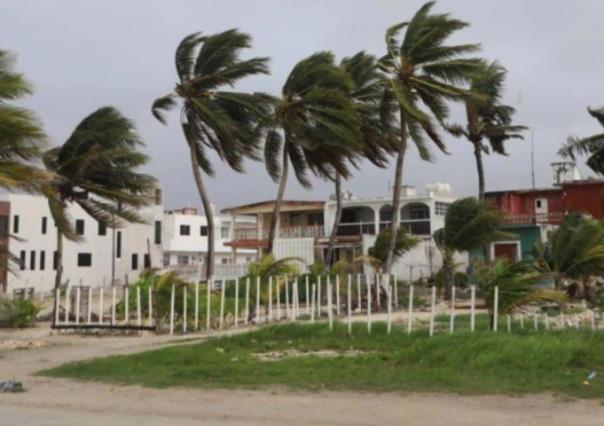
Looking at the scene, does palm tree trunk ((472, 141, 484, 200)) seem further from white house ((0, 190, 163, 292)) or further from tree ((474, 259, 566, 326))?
tree ((474, 259, 566, 326))

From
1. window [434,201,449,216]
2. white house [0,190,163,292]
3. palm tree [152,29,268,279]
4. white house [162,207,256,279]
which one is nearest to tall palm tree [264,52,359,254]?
palm tree [152,29,268,279]

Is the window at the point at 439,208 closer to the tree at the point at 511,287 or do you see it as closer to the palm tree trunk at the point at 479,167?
the palm tree trunk at the point at 479,167

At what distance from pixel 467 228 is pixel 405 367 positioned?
20354 mm

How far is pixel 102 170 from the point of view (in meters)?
26.1

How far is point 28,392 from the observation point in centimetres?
1120

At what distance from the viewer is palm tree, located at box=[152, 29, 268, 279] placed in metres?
28.8

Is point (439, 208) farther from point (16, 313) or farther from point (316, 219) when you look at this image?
point (16, 313)

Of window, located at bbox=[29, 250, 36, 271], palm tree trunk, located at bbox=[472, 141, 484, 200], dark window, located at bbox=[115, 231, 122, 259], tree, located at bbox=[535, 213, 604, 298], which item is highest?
palm tree trunk, located at bbox=[472, 141, 484, 200]

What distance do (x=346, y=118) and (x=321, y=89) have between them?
171 centimetres

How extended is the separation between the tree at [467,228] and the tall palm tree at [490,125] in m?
8.24

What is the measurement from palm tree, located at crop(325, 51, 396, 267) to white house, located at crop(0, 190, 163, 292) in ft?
69.6

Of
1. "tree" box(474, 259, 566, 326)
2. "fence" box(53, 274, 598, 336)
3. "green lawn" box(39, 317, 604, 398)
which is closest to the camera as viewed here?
"green lawn" box(39, 317, 604, 398)

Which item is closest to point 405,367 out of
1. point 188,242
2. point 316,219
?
point 316,219

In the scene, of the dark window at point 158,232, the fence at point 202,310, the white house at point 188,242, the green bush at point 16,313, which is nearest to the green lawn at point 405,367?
the fence at point 202,310
